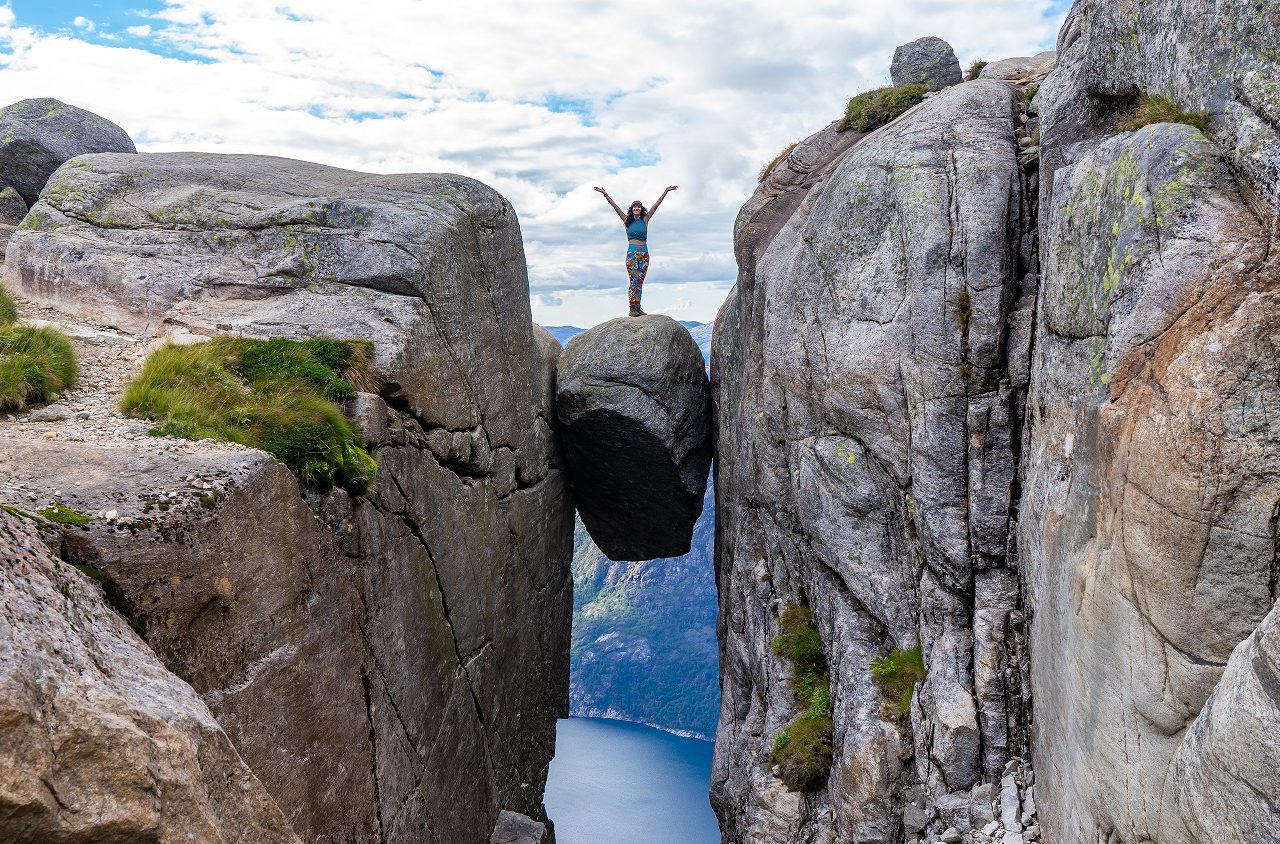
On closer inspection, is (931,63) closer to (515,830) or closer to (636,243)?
(636,243)

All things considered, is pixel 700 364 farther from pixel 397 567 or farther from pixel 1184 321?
pixel 1184 321

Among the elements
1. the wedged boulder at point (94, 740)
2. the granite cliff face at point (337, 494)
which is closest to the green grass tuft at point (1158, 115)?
the wedged boulder at point (94, 740)

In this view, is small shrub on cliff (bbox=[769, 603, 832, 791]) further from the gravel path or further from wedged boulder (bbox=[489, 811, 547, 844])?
the gravel path

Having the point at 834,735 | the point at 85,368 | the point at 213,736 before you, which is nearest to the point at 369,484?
the point at 85,368

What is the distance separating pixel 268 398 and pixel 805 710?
1229 centimetres

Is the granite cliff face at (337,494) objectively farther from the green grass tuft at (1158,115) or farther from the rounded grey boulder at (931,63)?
the green grass tuft at (1158,115)

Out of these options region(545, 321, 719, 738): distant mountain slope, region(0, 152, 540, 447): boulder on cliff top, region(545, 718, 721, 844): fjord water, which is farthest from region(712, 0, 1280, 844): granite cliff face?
region(545, 321, 719, 738): distant mountain slope

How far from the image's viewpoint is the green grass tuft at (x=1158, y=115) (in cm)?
975

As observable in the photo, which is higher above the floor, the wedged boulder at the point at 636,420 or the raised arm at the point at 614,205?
the raised arm at the point at 614,205

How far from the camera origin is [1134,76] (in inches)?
449

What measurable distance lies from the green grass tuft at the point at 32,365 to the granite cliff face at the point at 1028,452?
13.6 m

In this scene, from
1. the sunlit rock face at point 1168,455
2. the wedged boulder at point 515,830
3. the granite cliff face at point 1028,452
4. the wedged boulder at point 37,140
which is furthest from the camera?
the wedged boulder at point 37,140

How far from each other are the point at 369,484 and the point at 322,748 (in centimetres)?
408

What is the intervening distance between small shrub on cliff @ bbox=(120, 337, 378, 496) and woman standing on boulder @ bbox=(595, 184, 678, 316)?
45.0 feet
